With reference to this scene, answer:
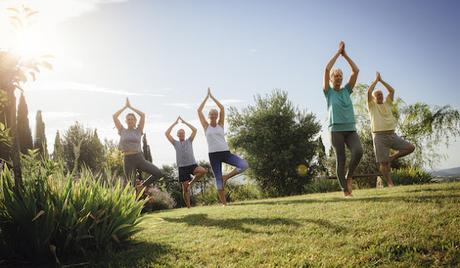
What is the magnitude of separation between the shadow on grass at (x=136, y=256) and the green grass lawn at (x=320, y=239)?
1 centimetres

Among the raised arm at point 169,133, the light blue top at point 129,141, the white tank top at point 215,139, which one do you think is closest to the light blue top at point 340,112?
the white tank top at point 215,139

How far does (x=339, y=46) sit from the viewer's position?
6984 millimetres

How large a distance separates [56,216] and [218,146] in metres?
4.75

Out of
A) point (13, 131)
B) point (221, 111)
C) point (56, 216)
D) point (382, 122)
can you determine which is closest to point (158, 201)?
point (221, 111)

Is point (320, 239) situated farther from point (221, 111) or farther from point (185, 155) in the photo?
point (185, 155)

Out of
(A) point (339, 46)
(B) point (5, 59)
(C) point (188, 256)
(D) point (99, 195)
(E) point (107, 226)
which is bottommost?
(C) point (188, 256)

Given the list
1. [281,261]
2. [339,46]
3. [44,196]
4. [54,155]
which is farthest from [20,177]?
[339,46]

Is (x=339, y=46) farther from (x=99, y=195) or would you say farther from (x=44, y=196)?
(x=44, y=196)

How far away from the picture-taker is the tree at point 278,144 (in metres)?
19.3

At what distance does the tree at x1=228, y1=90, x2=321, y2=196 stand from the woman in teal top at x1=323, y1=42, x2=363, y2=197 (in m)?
11.8

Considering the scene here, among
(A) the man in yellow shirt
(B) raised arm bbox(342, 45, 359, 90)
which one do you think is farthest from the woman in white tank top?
(A) the man in yellow shirt

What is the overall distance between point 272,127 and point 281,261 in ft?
54.4

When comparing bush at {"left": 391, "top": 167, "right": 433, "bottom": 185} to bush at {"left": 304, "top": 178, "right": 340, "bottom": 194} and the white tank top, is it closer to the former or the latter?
bush at {"left": 304, "top": 178, "right": 340, "bottom": 194}

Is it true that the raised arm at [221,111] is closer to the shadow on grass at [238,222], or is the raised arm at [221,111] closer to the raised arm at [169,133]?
the raised arm at [169,133]
